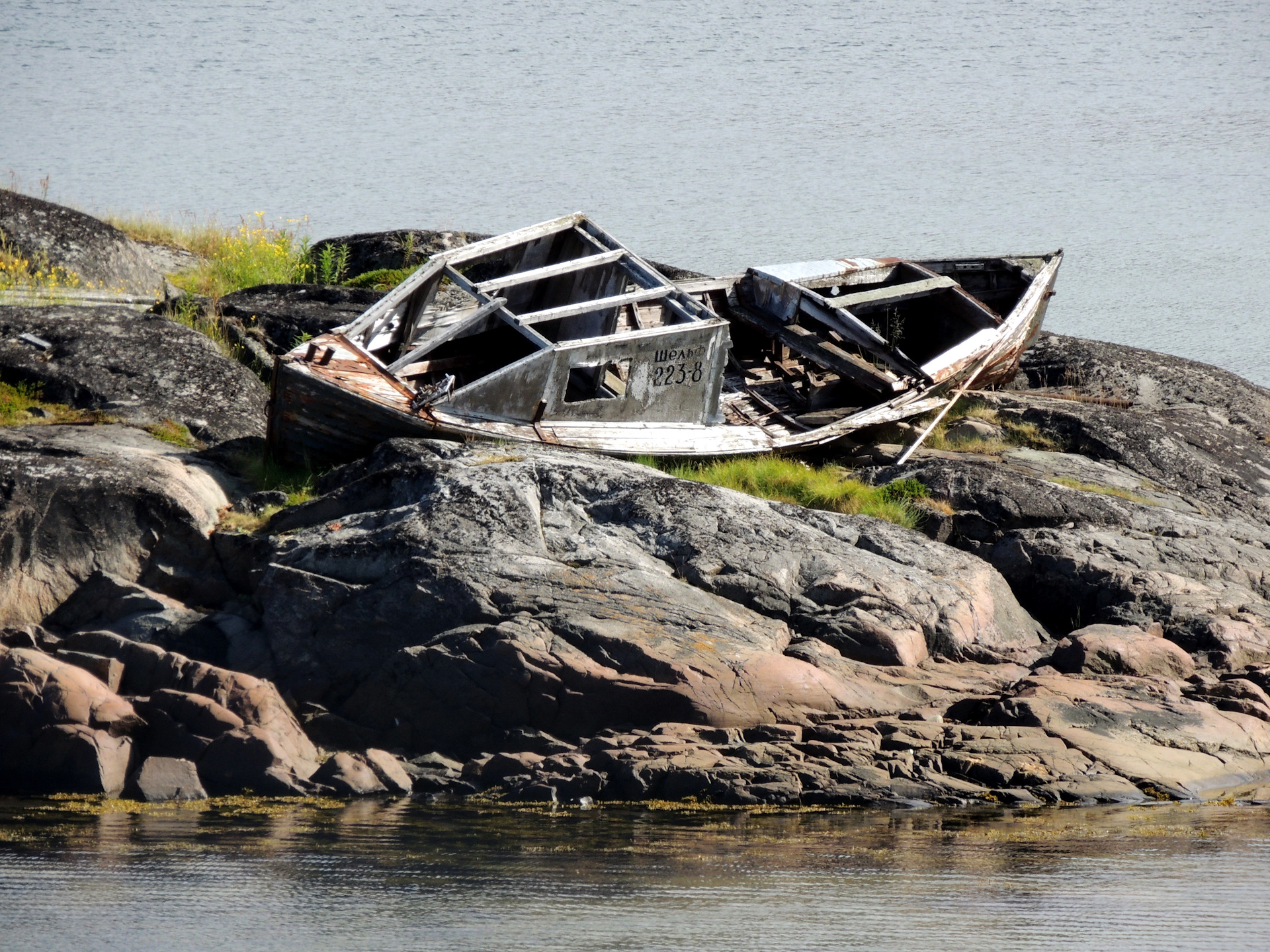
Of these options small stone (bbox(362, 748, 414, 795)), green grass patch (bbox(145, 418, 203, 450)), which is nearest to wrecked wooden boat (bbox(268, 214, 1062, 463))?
green grass patch (bbox(145, 418, 203, 450))

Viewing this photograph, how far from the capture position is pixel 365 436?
10.1 meters

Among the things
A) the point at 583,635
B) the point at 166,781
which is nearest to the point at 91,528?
the point at 166,781

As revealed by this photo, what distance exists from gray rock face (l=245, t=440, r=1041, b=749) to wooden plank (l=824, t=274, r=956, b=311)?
174 inches

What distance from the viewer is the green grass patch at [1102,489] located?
12.0m

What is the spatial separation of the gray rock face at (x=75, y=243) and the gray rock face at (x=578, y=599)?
9.56m

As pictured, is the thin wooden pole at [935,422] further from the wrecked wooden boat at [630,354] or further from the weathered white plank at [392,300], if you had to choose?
the weathered white plank at [392,300]

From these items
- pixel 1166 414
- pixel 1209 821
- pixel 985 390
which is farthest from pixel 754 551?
pixel 1166 414

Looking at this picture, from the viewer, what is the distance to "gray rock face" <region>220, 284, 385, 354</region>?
14.1 metres

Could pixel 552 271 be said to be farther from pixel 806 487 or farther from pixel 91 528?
pixel 91 528

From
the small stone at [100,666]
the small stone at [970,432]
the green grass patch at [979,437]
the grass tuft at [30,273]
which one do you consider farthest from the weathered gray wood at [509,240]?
the grass tuft at [30,273]

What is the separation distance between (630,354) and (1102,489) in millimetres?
4710

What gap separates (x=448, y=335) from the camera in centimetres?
1057

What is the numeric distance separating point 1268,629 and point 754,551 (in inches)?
160

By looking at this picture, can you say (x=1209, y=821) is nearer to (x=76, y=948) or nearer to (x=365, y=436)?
(x=76, y=948)
